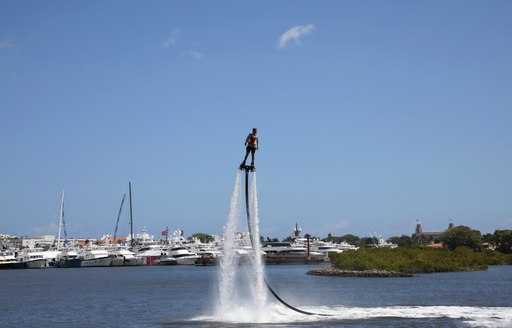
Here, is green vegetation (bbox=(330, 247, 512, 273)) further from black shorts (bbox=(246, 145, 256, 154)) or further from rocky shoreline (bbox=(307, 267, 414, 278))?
black shorts (bbox=(246, 145, 256, 154))

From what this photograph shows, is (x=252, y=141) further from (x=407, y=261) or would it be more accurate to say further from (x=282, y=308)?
(x=407, y=261)

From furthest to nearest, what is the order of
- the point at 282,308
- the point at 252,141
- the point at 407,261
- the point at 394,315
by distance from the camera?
the point at 407,261 → the point at 282,308 → the point at 394,315 → the point at 252,141

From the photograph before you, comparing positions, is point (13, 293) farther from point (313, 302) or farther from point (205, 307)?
point (313, 302)

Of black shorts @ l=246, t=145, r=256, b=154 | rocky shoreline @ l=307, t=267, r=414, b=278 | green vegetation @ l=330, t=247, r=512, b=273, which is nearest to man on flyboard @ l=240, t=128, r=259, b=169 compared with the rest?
black shorts @ l=246, t=145, r=256, b=154

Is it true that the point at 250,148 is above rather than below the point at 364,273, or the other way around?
above

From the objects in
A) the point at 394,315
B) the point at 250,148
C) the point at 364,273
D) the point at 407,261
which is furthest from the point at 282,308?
the point at 407,261

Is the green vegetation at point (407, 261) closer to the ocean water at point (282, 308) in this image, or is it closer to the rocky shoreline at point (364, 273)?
the rocky shoreline at point (364, 273)

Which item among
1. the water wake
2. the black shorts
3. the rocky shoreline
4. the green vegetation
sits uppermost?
the black shorts

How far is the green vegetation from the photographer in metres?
137

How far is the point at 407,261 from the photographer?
139000mm

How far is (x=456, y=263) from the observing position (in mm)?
148750

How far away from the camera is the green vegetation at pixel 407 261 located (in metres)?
137

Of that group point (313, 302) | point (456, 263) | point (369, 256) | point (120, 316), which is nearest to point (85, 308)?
point (120, 316)

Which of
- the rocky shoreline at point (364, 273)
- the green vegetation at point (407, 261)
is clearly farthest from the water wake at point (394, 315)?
the green vegetation at point (407, 261)
